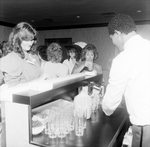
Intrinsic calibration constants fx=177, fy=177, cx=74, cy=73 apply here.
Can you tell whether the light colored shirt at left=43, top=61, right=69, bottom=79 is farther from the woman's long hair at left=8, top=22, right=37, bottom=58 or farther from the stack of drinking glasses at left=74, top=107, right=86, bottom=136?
the stack of drinking glasses at left=74, top=107, right=86, bottom=136

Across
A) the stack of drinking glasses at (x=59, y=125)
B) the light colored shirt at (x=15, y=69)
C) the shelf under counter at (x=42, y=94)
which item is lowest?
the stack of drinking glasses at (x=59, y=125)

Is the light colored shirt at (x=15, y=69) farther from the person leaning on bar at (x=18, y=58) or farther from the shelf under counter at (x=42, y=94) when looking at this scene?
the shelf under counter at (x=42, y=94)

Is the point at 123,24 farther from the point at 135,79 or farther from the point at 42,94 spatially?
the point at 42,94

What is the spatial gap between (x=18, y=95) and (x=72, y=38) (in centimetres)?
767

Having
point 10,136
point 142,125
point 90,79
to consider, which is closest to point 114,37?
point 90,79

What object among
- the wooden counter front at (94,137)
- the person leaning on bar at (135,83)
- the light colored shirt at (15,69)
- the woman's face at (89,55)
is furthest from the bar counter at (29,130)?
the woman's face at (89,55)

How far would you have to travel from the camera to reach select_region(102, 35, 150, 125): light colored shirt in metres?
1.27

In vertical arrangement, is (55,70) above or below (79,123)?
above

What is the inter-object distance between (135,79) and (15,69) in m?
1.16

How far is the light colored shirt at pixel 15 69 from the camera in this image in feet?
5.76

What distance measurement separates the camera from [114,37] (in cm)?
150

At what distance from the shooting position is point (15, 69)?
1.79m

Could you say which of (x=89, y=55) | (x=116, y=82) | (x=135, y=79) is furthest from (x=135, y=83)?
(x=89, y=55)

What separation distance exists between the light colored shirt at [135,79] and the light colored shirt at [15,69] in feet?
3.21
